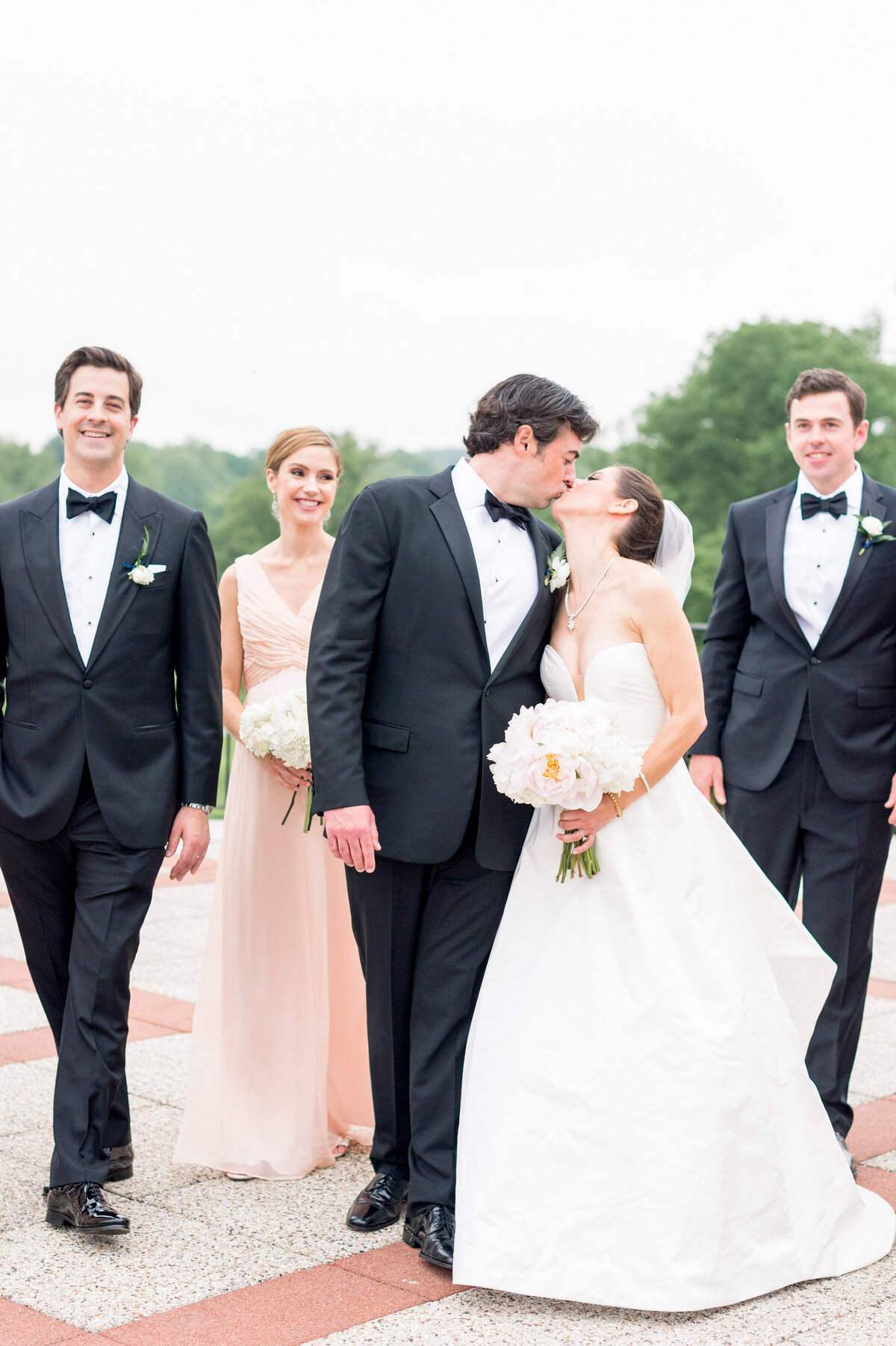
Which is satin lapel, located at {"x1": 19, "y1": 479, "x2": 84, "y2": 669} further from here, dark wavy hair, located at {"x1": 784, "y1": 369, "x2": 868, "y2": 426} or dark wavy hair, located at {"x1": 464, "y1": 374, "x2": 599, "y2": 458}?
dark wavy hair, located at {"x1": 784, "y1": 369, "x2": 868, "y2": 426}

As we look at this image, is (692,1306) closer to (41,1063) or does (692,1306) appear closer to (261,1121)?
(261,1121)

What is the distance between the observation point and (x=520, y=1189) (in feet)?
11.2

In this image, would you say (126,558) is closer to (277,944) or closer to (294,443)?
(294,443)

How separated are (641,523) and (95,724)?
1559 millimetres

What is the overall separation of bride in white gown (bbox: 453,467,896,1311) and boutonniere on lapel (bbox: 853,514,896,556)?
896 mm

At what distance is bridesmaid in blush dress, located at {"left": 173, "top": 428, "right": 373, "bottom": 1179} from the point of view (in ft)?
14.3

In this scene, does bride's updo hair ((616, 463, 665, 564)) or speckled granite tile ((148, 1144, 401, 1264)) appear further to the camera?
bride's updo hair ((616, 463, 665, 564))

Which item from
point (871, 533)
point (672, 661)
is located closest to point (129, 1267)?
point (672, 661)

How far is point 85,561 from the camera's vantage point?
398cm

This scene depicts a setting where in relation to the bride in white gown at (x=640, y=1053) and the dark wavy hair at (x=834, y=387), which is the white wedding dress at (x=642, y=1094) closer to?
the bride in white gown at (x=640, y=1053)

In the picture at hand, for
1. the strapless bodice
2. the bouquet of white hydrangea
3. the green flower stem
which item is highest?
the strapless bodice

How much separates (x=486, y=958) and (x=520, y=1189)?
2.07 feet

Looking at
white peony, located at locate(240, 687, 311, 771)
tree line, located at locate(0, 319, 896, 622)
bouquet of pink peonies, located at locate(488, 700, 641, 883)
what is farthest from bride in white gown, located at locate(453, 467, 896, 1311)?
tree line, located at locate(0, 319, 896, 622)

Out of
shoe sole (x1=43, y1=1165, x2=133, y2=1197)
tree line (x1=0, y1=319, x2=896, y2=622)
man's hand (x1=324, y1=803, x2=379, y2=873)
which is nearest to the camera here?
man's hand (x1=324, y1=803, x2=379, y2=873)
